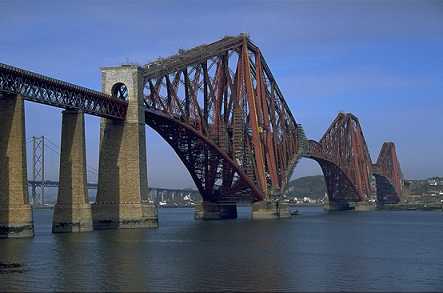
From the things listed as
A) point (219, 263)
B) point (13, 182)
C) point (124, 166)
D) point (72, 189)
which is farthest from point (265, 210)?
point (219, 263)

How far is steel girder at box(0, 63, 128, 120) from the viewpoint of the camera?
72.8 m

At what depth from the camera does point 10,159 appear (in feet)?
228

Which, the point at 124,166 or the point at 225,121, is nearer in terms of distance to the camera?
the point at 124,166

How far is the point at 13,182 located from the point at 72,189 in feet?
40.2

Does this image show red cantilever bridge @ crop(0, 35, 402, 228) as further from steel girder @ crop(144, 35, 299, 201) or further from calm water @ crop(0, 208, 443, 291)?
calm water @ crop(0, 208, 443, 291)

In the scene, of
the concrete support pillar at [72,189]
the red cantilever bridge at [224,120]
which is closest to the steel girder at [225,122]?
the red cantilever bridge at [224,120]

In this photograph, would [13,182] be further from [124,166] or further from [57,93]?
[124,166]

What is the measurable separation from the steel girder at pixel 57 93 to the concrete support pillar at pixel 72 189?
12.6ft

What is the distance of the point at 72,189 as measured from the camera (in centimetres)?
8094

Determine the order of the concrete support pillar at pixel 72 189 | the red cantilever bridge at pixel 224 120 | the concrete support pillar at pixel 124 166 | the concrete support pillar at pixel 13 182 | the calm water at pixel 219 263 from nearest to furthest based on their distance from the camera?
the calm water at pixel 219 263
the concrete support pillar at pixel 13 182
the concrete support pillar at pixel 72 189
the concrete support pillar at pixel 124 166
the red cantilever bridge at pixel 224 120

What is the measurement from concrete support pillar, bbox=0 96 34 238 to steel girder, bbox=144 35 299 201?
4054cm

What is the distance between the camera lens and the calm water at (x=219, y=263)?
41875 millimetres

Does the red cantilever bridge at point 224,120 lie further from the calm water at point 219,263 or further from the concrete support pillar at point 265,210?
the calm water at point 219,263

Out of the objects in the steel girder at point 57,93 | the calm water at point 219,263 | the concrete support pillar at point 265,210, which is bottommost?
the calm water at point 219,263
